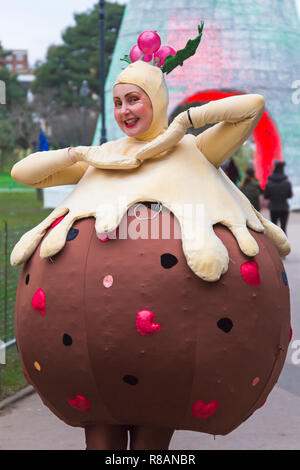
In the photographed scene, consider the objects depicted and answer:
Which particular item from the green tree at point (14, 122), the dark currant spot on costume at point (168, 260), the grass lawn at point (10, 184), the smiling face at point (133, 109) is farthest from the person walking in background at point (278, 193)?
the green tree at point (14, 122)

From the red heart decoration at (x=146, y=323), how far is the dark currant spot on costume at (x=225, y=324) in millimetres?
282

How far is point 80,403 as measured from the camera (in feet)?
11.8

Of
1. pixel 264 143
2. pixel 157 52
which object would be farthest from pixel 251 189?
pixel 264 143

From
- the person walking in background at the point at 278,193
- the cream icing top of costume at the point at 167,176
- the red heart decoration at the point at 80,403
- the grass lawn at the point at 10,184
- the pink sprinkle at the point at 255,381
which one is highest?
the cream icing top of costume at the point at 167,176

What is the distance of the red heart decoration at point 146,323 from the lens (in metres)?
3.30

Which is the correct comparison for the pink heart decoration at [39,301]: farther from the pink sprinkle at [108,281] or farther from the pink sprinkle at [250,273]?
the pink sprinkle at [250,273]

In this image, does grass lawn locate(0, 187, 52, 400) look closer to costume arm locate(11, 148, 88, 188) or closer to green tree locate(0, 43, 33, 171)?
costume arm locate(11, 148, 88, 188)

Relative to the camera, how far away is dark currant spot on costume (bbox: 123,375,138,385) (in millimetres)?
3408

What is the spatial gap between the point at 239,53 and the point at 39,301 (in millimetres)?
22559

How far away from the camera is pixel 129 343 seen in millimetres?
3350

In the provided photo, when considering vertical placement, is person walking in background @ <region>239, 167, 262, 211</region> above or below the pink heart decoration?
below

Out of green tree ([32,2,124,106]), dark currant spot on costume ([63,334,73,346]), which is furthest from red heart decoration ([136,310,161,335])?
green tree ([32,2,124,106])

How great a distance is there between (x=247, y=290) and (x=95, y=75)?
52.1 metres

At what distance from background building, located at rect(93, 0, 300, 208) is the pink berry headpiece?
20.2m
